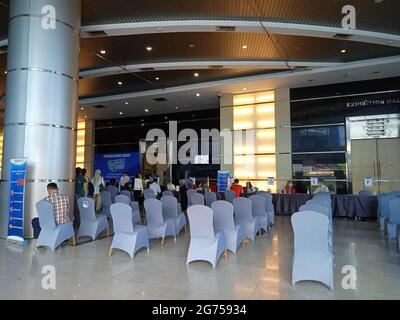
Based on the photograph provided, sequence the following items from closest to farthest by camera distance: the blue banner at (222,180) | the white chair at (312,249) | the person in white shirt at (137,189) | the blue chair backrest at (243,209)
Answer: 1. the white chair at (312,249)
2. the blue chair backrest at (243,209)
3. the person in white shirt at (137,189)
4. the blue banner at (222,180)

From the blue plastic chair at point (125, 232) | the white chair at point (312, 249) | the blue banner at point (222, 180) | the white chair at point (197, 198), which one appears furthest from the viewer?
the blue banner at point (222, 180)

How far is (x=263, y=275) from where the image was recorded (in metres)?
4.15

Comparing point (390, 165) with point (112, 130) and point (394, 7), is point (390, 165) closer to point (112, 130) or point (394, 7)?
point (394, 7)

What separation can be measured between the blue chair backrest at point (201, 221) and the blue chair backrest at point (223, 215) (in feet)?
2.19

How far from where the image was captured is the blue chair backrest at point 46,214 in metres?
5.33

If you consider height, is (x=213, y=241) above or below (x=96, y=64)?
below

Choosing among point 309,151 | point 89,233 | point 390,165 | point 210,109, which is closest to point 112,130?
point 210,109

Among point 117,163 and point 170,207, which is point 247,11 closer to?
point 170,207

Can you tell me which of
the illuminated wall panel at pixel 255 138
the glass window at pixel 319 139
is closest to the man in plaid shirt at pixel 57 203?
the illuminated wall panel at pixel 255 138

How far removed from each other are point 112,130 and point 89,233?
14.3m

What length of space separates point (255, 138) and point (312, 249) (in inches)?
414

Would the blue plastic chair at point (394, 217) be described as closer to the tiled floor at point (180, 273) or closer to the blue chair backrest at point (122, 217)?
the tiled floor at point (180, 273)

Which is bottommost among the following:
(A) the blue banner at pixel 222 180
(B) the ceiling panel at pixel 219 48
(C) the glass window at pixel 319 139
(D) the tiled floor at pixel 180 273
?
(D) the tiled floor at pixel 180 273

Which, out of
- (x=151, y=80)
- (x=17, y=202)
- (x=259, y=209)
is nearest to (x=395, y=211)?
(x=259, y=209)
